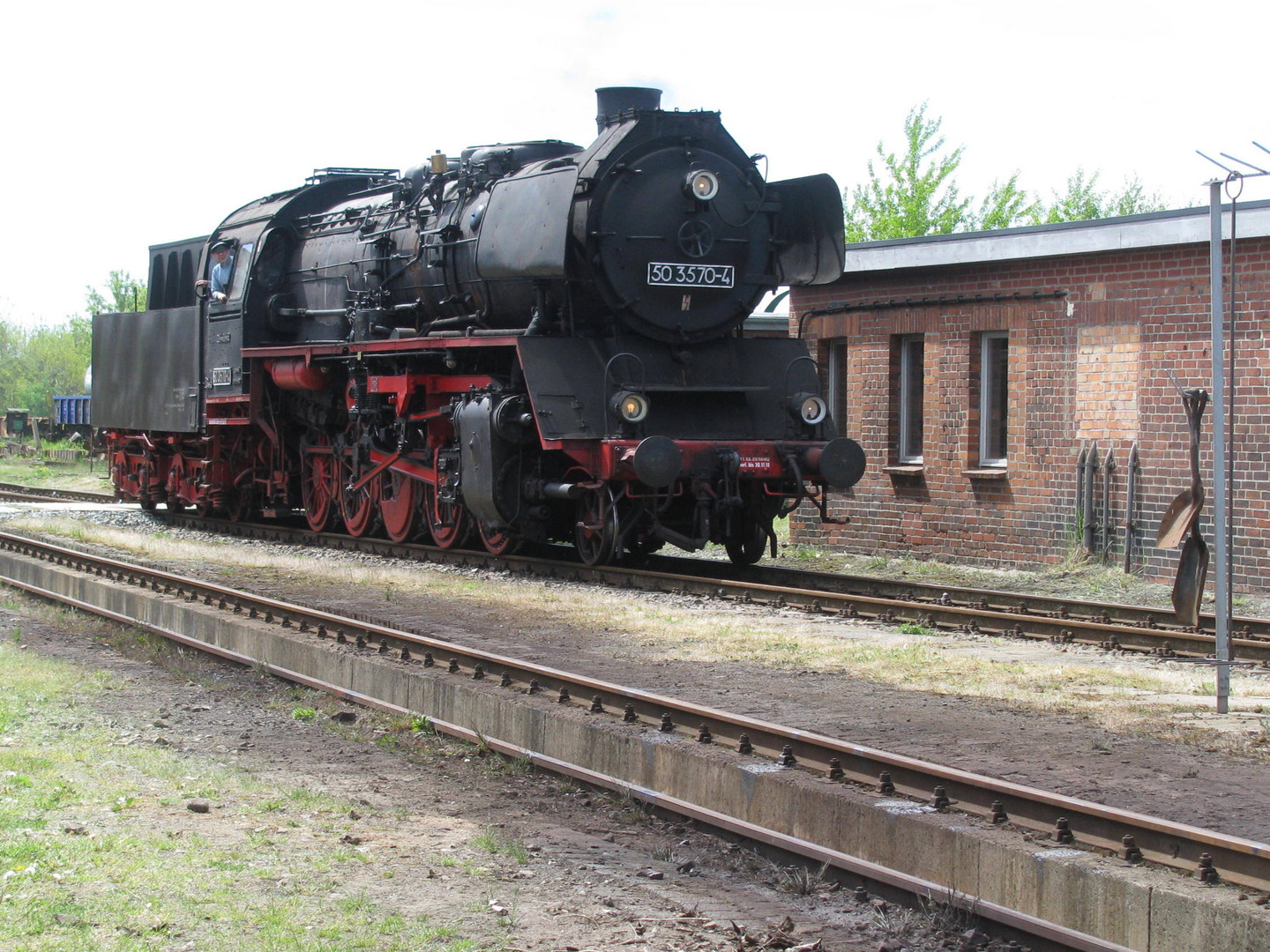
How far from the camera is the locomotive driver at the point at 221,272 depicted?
Answer: 1734cm

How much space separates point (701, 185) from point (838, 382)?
508cm

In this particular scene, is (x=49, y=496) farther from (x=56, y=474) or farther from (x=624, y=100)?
(x=624, y=100)

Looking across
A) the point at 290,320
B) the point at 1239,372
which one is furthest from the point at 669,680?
the point at 290,320

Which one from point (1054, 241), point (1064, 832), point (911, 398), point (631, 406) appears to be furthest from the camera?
point (911, 398)


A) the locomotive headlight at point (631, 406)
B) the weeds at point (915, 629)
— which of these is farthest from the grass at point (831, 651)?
the locomotive headlight at point (631, 406)

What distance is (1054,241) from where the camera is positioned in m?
13.2

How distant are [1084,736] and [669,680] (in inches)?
86.0

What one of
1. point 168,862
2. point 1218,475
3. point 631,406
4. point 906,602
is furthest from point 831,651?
point 168,862

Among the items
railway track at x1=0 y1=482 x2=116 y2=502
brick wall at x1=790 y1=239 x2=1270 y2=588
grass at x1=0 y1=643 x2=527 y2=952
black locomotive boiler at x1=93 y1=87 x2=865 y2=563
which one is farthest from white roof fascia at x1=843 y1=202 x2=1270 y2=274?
railway track at x1=0 y1=482 x2=116 y2=502

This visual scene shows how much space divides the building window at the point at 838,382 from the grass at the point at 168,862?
1087cm

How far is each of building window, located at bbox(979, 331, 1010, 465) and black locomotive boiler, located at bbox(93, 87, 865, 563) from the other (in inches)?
99.3

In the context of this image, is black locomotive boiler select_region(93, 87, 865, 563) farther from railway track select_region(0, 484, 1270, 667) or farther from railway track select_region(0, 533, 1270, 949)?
railway track select_region(0, 533, 1270, 949)

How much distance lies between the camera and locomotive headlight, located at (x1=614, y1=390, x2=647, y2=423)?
11375 mm

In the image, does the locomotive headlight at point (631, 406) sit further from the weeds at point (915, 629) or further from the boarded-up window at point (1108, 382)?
the boarded-up window at point (1108, 382)
